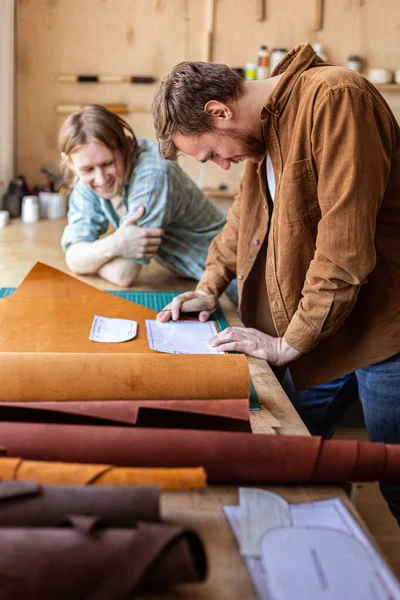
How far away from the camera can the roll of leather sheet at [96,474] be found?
95 centimetres

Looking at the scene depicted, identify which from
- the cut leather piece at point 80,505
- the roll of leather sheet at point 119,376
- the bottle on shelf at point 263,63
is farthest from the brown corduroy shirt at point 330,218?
the bottle on shelf at point 263,63

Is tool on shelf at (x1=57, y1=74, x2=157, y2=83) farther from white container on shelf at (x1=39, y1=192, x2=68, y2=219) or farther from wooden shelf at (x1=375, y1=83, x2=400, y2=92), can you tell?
wooden shelf at (x1=375, y1=83, x2=400, y2=92)

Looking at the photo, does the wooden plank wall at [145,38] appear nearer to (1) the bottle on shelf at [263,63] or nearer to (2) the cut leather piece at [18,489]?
(1) the bottle on shelf at [263,63]

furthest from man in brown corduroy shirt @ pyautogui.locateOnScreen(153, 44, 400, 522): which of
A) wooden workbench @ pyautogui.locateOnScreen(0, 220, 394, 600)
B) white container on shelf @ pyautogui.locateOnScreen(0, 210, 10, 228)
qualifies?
white container on shelf @ pyautogui.locateOnScreen(0, 210, 10, 228)

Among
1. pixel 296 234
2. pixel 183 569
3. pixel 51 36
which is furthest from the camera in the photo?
pixel 51 36

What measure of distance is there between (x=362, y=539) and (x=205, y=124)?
1017mm

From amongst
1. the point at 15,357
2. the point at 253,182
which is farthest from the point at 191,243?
the point at 15,357

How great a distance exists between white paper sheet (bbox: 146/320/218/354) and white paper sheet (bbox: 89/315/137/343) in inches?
2.0

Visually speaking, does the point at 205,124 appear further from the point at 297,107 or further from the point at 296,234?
the point at 296,234

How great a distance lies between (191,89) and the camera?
1.51m

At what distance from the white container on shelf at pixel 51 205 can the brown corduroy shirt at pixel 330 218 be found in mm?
2456

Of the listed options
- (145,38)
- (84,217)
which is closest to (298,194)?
(84,217)

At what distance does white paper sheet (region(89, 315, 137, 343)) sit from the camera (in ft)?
5.71

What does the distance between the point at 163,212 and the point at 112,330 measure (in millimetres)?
744
